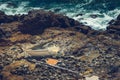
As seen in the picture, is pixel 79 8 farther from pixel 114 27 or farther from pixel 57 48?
pixel 57 48

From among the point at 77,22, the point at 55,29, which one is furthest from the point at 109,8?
the point at 55,29

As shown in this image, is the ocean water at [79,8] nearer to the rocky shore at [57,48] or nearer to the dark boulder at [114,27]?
the dark boulder at [114,27]

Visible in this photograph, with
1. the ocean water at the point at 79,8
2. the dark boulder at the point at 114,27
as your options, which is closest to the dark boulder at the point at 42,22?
the ocean water at the point at 79,8

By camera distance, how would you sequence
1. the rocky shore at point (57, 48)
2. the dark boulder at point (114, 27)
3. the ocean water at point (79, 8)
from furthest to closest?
the ocean water at point (79, 8) < the dark boulder at point (114, 27) < the rocky shore at point (57, 48)

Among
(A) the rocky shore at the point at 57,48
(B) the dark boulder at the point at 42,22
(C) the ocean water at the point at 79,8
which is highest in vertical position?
(C) the ocean water at the point at 79,8

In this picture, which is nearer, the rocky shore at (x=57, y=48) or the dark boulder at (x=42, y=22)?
the rocky shore at (x=57, y=48)

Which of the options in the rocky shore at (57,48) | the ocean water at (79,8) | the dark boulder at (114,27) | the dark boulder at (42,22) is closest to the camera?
the rocky shore at (57,48)

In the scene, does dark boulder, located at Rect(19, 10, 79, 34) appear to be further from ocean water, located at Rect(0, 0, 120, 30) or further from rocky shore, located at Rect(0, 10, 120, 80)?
ocean water, located at Rect(0, 0, 120, 30)

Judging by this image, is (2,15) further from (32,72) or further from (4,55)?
(32,72)

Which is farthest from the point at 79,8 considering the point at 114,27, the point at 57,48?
the point at 57,48
